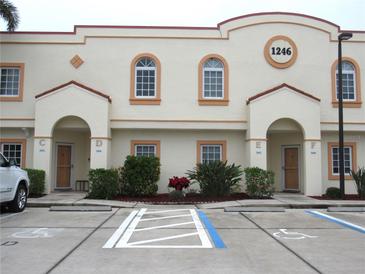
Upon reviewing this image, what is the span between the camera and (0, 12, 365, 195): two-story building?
59.4 ft

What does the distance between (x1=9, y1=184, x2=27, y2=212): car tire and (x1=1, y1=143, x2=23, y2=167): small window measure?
6172 millimetres

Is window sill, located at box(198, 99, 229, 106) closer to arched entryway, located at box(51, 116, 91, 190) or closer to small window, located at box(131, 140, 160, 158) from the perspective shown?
small window, located at box(131, 140, 160, 158)

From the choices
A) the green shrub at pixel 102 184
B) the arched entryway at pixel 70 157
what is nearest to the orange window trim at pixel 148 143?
the arched entryway at pixel 70 157

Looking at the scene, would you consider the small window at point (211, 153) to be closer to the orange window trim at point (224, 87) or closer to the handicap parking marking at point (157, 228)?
the orange window trim at point (224, 87)

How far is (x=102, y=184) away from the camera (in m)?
15.8

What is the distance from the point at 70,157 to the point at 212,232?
11350 mm

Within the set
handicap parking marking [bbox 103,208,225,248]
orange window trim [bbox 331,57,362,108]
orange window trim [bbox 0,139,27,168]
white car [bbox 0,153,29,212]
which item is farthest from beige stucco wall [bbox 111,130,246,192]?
white car [bbox 0,153,29,212]

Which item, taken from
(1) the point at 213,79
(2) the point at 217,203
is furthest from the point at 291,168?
(2) the point at 217,203

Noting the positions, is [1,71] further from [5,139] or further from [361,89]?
[361,89]

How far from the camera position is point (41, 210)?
42.9 feet

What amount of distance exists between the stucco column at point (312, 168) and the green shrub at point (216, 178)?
296 cm

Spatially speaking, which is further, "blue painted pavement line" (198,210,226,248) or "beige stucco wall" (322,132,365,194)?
"beige stucco wall" (322,132,365,194)

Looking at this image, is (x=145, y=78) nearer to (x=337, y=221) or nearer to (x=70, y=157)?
(x=70, y=157)

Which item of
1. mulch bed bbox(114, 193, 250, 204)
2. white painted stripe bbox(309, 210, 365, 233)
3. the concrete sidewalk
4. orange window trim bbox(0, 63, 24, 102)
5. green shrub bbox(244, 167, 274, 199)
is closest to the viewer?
white painted stripe bbox(309, 210, 365, 233)
